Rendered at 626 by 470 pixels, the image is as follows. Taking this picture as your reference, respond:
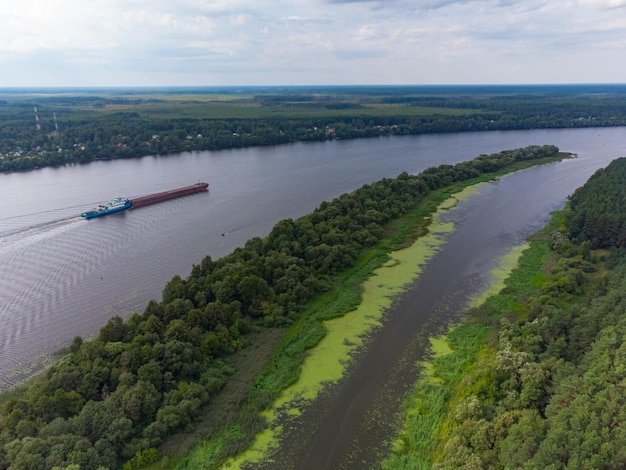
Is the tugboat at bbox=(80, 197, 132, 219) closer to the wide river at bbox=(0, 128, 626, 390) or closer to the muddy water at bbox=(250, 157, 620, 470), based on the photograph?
the wide river at bbox=(0, 128, 626, 390)

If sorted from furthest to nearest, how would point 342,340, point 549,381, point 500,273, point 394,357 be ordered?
point 500,273, point 342,340, point 394,357, point 549,381

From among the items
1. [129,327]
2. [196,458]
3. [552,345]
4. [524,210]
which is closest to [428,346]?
[552,345]

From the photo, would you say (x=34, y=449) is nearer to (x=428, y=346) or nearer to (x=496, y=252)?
(x=428, y=346)

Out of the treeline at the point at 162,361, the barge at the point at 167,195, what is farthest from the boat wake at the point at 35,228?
the treeline at the point at 162,361

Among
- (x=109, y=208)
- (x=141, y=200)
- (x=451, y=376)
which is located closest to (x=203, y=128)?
(x=141, y=200)

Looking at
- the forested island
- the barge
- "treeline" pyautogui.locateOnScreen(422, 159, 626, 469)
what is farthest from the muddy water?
the forested island

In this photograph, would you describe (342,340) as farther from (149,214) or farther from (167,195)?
(167,195)
